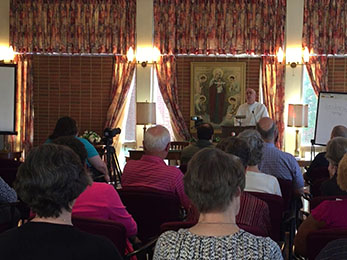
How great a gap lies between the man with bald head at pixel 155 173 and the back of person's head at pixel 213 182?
1843 millimetres

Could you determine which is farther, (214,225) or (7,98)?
(7,98)

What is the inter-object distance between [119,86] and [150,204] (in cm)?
669

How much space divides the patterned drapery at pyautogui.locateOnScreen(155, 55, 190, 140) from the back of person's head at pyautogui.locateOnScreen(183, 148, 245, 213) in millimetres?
7917

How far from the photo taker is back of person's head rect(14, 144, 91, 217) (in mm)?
1950

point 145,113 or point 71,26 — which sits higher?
point 71,26

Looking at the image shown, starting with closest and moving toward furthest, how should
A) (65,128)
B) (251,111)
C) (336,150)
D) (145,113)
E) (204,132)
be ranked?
(336,150), (65,128), (204,132), (251,111), (145,113)

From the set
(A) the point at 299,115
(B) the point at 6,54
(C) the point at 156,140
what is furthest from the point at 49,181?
(B) the point at 6,54

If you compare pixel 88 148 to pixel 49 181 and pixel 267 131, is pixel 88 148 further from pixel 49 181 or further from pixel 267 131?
pixel 49 181

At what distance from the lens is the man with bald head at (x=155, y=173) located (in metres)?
3.97

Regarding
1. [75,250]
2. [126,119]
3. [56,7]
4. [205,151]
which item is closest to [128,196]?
[205,151]

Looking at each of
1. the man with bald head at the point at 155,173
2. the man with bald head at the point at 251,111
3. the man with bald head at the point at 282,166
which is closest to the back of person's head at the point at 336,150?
the man with bald head at the point at 282,166

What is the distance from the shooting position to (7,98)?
943 centimetres

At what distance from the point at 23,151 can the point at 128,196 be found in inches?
280

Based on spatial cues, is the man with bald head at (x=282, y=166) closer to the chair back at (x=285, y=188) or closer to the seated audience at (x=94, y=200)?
the chair back at (x=285, y=188)
